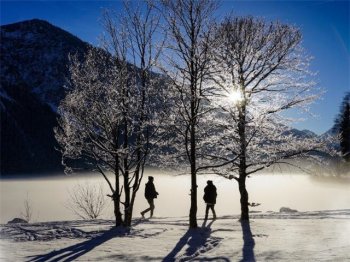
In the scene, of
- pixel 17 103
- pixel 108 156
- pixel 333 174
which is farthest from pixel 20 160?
pixel 108 156

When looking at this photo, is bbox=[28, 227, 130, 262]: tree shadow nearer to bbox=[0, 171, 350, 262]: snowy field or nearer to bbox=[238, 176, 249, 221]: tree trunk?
bbox=[0, 171, 350, 262]: snowy field

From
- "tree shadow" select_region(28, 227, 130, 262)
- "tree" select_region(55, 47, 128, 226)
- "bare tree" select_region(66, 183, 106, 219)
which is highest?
"tree" select_region(55, 47, 128, 226)

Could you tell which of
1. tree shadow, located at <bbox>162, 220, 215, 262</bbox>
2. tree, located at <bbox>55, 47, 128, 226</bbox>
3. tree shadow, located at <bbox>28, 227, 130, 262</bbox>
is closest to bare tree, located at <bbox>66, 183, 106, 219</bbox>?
tree, located at <bbox>55, 47, 128, 226</bbox>

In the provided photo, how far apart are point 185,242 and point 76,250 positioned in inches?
121

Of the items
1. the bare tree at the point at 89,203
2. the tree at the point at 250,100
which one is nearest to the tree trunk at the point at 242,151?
the tree at the point at 250,100

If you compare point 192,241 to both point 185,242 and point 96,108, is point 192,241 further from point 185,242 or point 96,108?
point 96,108

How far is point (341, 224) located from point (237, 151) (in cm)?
449

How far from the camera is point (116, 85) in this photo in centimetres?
1627

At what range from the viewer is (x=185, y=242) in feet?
41.9

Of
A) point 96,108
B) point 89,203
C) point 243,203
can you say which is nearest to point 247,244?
point 243,203

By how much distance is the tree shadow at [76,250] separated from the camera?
11.1 meters

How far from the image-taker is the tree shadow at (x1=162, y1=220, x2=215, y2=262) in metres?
11.2

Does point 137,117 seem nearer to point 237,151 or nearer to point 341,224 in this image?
point 237,151

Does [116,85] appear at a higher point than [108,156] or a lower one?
higher
